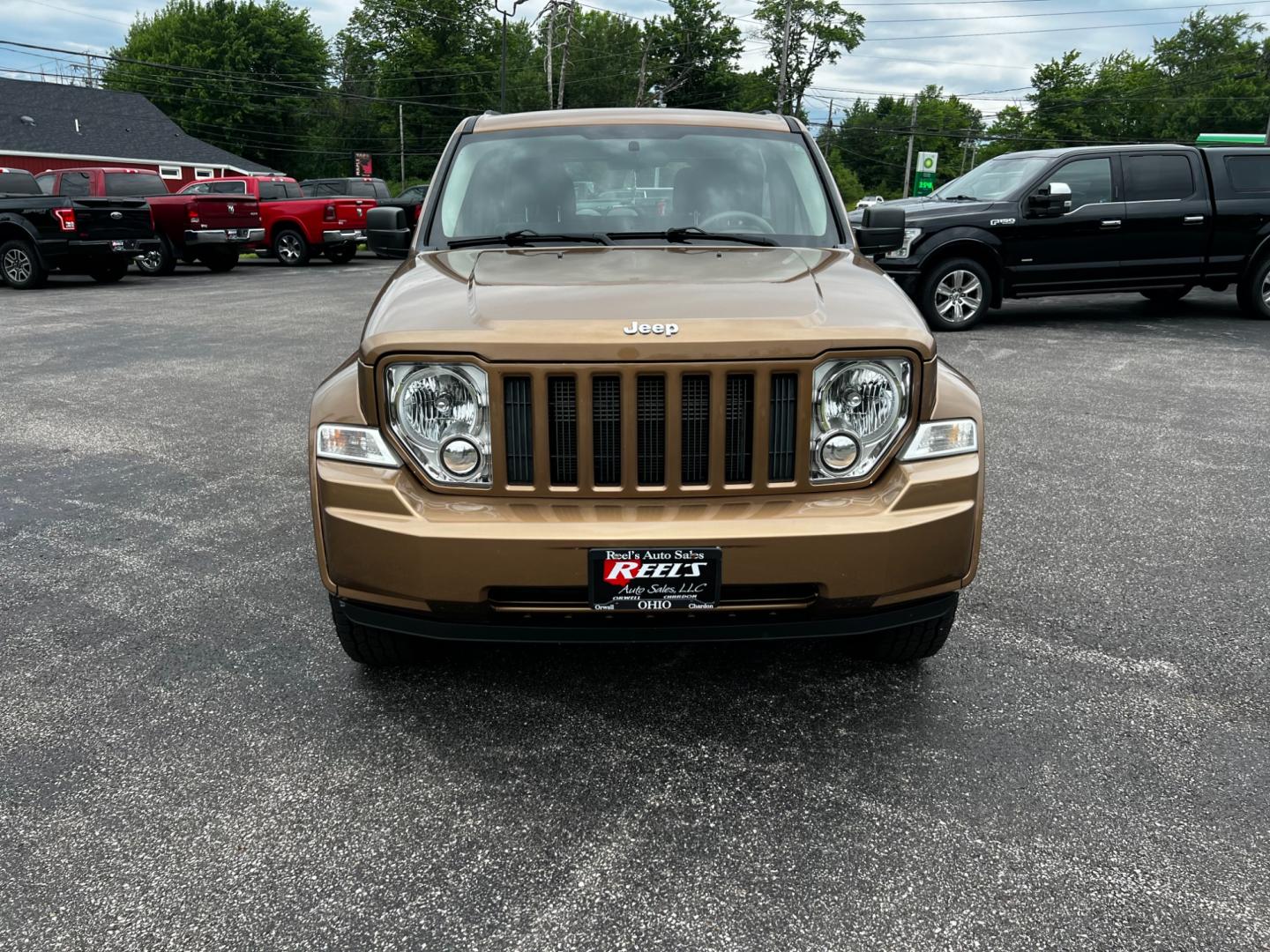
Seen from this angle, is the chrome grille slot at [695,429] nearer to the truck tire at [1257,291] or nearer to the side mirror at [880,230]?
the side mirror at [880,230]

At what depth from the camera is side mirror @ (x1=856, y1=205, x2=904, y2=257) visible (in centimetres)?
434

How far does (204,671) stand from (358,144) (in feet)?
250

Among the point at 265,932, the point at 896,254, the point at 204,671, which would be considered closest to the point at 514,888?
the point at 265,932

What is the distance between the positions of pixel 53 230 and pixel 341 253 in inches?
284

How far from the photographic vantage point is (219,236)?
19641 millimetres

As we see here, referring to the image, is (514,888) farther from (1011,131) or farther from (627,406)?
(1011,131)

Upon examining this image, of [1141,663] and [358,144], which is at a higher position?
[358,144]

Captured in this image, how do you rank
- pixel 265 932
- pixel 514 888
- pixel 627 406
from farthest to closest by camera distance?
pixel 627 406 → pixel 514 888 → pixel 265 932

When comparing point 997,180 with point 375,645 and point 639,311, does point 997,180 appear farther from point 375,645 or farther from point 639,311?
point 375,645

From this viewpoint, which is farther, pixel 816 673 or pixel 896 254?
pixel 896 254

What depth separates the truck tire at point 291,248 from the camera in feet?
72.3

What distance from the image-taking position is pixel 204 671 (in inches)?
135

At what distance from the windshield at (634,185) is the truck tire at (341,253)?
62.9ft

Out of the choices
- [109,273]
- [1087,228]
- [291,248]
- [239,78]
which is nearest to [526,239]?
[1087,228]
